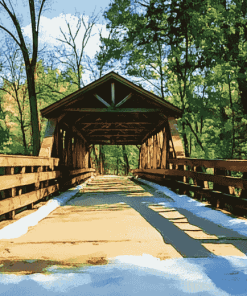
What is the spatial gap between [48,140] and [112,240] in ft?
19.1

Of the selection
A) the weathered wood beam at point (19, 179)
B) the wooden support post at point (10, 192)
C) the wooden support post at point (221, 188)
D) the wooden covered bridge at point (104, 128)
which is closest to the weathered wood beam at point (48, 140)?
the wooden covered bridge at point (104, 128)

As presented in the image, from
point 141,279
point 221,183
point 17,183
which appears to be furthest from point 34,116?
point 141,279

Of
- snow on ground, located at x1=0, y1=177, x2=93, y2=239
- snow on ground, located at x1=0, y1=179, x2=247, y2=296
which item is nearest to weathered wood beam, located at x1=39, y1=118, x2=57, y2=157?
snow on ground, located at x1=0, y1=177, x2=93, y2=239

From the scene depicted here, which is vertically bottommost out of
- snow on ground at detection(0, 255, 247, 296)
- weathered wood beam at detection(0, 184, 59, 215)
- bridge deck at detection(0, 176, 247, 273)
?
bridge deck at detection(0, 176, 247, 273)

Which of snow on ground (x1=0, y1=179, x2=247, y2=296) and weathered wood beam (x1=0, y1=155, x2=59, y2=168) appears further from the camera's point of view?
weathered wood beam (x1=0, y1=155, x2=59, y2=168)

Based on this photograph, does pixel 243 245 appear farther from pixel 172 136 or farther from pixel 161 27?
pixel 161 27

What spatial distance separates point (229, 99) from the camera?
13688 mm

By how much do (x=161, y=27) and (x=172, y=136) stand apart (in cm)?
662

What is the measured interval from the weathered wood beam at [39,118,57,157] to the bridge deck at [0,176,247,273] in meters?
3.43

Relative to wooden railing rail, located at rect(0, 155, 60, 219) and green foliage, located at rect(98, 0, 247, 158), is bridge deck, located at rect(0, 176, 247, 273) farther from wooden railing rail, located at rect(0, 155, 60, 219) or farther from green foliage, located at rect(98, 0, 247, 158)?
green foliage, located at rect(98, 0, 247, 158)

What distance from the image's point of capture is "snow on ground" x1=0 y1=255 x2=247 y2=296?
7.08 feet

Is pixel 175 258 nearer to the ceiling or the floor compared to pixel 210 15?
nearer to the floor

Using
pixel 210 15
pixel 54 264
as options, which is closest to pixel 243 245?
pixel 54 264

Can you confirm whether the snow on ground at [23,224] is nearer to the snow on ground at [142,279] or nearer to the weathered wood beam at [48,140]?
the snow on ground at [142,279]
